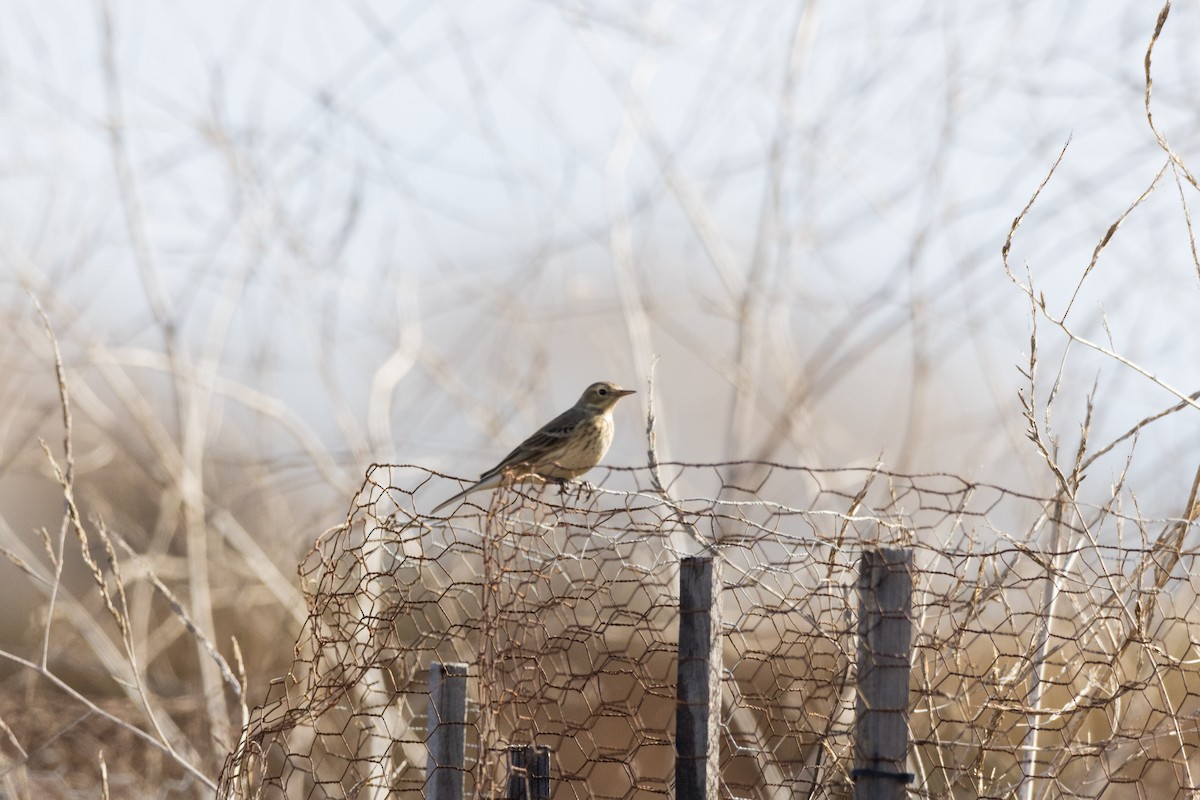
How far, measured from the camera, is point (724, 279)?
855 cm

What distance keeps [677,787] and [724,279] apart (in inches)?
231

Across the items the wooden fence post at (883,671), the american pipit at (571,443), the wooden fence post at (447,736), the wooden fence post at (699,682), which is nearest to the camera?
the wooden fence post at (883,671)

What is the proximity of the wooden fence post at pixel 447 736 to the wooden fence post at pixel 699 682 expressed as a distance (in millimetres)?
794

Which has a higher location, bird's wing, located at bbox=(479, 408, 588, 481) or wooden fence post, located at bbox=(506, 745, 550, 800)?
bird's wing, located at bbox=(479, 408, 588, 481)

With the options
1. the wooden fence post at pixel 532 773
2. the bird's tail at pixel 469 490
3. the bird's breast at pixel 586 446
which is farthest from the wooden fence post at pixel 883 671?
the bird's breast at pixel 586 446

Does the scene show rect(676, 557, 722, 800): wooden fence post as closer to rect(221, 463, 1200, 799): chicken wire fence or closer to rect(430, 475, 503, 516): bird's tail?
rect(221, 463, 1200, 799): chicken wire fence

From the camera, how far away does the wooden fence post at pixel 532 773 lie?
3.24 metres

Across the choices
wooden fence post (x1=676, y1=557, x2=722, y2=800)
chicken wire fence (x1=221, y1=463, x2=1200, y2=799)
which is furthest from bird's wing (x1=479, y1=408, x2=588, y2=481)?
wooden fence post (x1=676, y1=557, x2=722, y2=800)

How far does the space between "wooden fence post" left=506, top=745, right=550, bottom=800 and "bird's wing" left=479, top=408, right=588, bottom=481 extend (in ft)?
10.5

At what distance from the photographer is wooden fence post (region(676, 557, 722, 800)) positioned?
9.78 feet

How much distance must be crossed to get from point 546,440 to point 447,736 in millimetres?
3176

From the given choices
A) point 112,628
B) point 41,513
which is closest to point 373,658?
point 112,628

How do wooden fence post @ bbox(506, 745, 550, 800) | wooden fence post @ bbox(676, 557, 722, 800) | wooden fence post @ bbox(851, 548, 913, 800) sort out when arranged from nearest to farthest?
wooden fence post @ bbox(851, 548, 913, 800), wooden fence post @ bbox(676, 557, 722, 800), wooden fence post @ bbox(506, 745, 550, 800)

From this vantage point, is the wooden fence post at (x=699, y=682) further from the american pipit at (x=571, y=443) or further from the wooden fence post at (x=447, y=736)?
the american pipit at (x=571, y=443)
